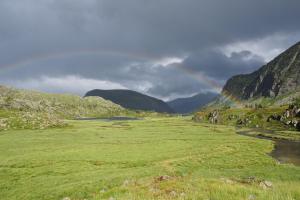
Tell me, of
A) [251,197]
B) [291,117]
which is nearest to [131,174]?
[251,197]

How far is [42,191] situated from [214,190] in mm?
23144

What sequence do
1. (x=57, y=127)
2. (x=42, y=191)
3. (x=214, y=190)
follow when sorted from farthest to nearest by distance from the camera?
Result: (x=57, y=127) → (x=42, y=191) → (x=214, y=190)

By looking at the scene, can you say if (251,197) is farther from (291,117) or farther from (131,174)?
(291,117)

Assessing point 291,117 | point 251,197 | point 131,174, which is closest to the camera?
point 251,197

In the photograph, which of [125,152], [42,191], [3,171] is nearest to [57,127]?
[125,152]

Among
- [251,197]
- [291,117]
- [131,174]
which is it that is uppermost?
[291,117]

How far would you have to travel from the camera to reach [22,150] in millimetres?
71250

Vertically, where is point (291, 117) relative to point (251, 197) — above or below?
above

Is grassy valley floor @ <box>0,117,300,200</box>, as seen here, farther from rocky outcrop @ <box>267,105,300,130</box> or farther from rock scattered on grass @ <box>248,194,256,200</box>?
rocky outcrop @ <box>267,105,300,130</box>

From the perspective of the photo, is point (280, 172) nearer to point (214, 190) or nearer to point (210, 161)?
point (210, 161)

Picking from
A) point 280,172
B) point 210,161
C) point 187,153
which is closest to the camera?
point 280,172

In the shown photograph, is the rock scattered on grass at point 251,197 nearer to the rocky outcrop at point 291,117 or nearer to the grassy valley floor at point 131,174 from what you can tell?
the grassy valley floor at point 131,174

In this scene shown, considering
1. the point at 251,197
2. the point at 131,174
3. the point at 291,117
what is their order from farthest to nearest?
the point at 291,117
the point at 131,174
the point at 251,197

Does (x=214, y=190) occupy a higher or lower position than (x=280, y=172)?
higher
